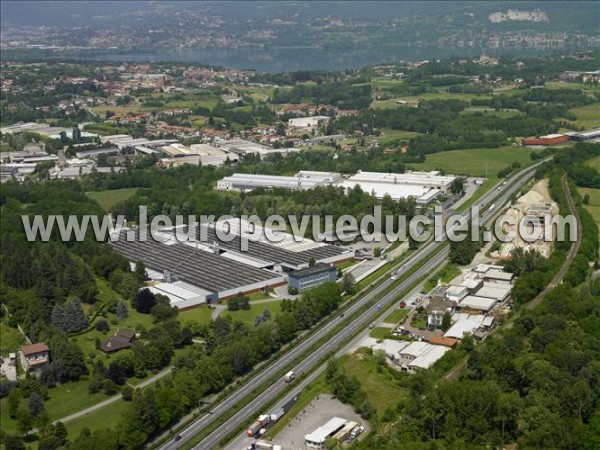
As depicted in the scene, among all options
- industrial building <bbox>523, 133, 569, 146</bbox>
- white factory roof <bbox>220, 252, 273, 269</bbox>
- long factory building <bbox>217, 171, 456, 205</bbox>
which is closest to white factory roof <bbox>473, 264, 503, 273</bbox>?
white factory roof <bbox>220, 252, 273, 269</bbox>

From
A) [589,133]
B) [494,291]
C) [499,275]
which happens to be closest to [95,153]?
[589,133]

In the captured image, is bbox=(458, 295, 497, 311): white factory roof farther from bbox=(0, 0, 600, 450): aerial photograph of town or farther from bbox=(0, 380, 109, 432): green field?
bbox=(0, 380, 109, 432): green field

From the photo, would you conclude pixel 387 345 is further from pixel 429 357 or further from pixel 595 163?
pixel 595 163

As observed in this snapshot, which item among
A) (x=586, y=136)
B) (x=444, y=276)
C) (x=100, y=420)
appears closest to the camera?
(x=100, y=420)

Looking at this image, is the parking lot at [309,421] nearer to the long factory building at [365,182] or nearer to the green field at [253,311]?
the green field at [253,311]

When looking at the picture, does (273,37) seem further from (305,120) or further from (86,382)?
(86,382)

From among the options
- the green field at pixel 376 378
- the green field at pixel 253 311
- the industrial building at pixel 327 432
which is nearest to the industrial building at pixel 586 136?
the green field at pixel 253 311
